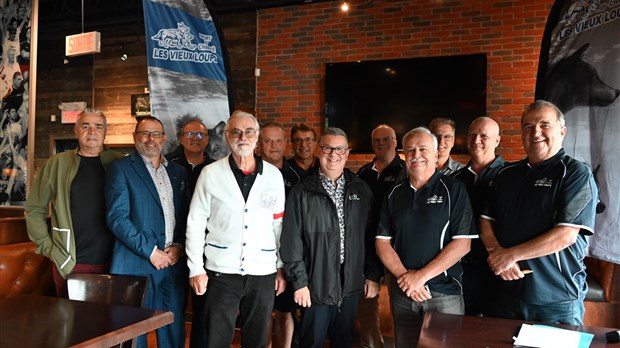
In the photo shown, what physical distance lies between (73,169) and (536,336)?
103 inches

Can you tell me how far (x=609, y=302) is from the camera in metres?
3.89

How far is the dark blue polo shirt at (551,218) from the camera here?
2225 millimetres

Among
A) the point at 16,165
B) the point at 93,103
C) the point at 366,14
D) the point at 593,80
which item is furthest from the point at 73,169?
the point at 93,103

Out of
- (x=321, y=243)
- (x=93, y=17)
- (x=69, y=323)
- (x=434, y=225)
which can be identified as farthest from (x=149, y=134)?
(x=93, y=17)

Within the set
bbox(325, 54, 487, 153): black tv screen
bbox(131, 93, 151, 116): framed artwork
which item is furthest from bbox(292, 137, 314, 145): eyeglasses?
bbox(131, 93, 151, 116): framed artwork

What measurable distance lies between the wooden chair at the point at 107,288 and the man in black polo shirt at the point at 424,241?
1.24m

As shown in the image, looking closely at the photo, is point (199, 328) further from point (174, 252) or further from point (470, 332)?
point (470, 332)

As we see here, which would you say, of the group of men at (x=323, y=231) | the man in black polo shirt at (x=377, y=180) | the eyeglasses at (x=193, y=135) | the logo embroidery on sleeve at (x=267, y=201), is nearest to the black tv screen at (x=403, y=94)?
the man in black polo shirt at (x=377, y=180)

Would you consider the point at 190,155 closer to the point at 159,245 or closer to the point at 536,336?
the point at 159,245

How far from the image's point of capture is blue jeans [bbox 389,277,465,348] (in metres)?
2.44

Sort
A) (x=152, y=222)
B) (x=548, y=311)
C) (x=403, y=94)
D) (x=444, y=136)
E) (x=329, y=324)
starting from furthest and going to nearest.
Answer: (x=403, y=94), (x=444, y=136), (x=152, y=222), (x=329, y=324), (x=548, y=311)

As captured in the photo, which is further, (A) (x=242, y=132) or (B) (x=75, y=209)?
(B) (x=75, y=209)

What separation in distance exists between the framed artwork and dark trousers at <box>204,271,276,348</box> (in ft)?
18.1

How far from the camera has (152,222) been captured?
2.82 metres
